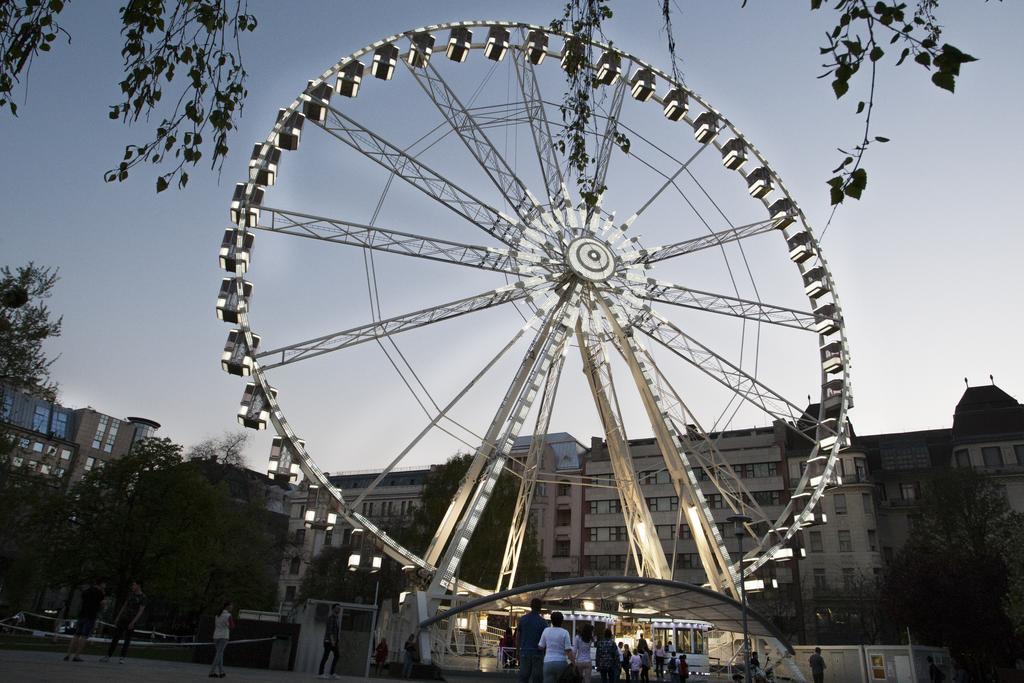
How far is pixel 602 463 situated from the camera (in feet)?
237

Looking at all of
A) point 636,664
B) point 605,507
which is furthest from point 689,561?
point 636,664

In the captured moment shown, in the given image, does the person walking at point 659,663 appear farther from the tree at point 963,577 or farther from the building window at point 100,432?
the building window at point 100,432

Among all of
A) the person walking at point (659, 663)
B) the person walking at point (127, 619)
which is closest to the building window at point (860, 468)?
the person walking at point (659, 663)

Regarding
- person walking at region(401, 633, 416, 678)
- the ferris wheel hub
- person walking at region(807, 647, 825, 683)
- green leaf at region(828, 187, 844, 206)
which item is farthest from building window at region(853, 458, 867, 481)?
green leaf at region(828, 187, 844, 206)

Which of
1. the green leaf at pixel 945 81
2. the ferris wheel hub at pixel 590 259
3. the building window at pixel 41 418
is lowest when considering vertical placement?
the green leaf at pixel 945 81

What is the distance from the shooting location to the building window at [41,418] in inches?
2961

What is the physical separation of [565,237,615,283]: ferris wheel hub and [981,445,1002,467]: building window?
44.5 metres

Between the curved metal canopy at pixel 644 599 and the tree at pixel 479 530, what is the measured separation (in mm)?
17521

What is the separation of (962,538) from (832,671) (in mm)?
18634

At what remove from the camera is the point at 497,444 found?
78.9 ft

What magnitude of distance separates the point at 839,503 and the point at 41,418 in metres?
73.3

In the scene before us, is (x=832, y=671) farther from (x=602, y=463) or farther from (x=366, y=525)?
(x=602, y=463)

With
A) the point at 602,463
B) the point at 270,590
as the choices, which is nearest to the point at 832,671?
the point at 270,590

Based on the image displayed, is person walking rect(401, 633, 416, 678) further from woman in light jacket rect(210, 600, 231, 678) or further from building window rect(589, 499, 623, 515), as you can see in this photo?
→ building window rect(589, 499, 623, 515)
